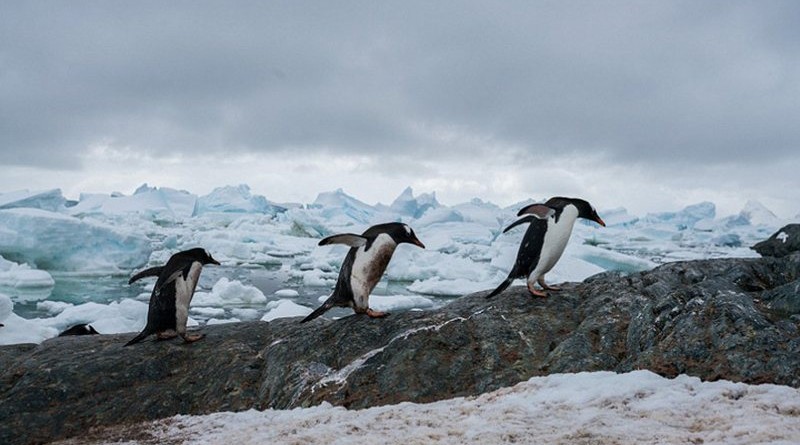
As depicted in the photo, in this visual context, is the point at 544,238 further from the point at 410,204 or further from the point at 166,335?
the point at 410,204

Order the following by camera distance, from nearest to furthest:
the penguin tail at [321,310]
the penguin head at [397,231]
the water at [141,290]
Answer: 1. the penguin tail at [321,310]
2. the penguin head at [397,231]
3. the water at [141,290]

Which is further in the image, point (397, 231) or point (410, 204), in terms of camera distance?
point (410, 204)

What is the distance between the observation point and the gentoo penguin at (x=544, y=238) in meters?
5.29

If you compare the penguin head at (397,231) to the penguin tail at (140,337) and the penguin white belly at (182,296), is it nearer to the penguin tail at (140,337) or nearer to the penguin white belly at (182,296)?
the penguin white belly at (182,296)

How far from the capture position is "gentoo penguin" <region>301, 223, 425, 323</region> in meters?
5.45

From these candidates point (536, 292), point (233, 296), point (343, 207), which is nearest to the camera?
point (536, 292)

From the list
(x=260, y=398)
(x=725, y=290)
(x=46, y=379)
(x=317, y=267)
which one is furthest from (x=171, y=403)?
(x=317, y=267)

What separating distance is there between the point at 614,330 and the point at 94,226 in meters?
29.1

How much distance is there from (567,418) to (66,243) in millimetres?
30488

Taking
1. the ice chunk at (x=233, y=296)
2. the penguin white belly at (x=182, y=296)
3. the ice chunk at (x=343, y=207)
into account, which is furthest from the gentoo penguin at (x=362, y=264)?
the ice chunk at (x=343, y=207)

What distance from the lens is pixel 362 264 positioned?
5480mm

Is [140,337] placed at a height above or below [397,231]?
below

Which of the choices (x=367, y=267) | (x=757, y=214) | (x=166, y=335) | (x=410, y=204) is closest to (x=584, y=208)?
(x=367, y=267)

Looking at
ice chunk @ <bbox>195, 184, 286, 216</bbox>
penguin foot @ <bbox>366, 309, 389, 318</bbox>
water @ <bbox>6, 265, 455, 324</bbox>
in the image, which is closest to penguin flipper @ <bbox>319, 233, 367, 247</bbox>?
penguin foot @ <bbox>366, 309, 389, 318</bbox>
